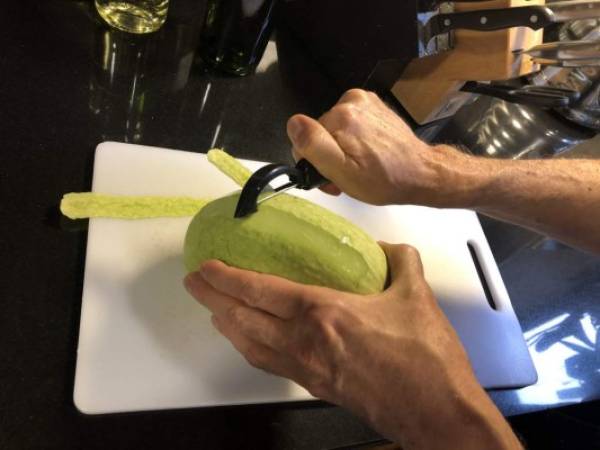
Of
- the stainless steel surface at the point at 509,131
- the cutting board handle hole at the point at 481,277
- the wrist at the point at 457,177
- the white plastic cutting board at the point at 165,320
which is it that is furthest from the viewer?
the stainless steel surface at the point at 509,131

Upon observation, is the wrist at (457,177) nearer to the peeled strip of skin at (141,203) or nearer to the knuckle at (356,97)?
the knuckle at (356,97)

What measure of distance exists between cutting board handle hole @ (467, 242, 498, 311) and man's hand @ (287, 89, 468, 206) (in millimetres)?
410

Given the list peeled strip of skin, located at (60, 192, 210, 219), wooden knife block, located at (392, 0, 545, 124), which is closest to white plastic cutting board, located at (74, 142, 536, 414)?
peeled strip of skin, located at (60, 192, 210, 219)

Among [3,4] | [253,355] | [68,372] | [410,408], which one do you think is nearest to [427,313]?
[410,408]

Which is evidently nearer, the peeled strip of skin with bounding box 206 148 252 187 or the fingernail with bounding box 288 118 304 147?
the fingernail with bounding box 288 118 304 147

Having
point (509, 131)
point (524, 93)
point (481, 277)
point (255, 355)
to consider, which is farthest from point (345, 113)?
point (509, 131)

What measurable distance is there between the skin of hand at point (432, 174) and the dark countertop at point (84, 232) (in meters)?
0.28

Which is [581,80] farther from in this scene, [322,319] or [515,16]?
[322,319]

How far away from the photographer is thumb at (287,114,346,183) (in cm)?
76

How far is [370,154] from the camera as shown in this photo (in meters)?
0.79

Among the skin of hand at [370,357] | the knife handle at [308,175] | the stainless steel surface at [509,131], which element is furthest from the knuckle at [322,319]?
the stainless steel surface at [509,131]

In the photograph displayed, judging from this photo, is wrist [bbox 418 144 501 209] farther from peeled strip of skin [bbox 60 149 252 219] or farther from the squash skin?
peeled strip of skin [bbox 60 149 252 219]

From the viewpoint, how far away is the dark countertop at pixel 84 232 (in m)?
0.73

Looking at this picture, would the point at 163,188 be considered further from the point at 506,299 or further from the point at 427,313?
the point at 506,299
